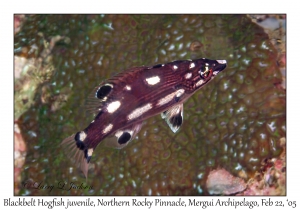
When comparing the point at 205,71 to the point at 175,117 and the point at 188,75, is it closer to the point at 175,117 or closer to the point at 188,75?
the point at 188,75

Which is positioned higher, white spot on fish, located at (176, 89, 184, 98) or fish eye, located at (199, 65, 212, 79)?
fish eye, located at (199, 65, 212, 79)

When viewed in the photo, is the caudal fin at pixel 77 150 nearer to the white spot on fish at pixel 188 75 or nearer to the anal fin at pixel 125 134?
the anal fin at pixel 125 134

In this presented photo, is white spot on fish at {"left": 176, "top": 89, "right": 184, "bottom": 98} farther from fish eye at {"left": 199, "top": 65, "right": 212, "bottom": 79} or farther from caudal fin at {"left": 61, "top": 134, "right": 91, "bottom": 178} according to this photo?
caudal fin at {"left": 61, "top": 134, "right": 91, "bottom": 178}

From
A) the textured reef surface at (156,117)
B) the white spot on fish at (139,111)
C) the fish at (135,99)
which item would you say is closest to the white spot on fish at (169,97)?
the fish at (135,99)

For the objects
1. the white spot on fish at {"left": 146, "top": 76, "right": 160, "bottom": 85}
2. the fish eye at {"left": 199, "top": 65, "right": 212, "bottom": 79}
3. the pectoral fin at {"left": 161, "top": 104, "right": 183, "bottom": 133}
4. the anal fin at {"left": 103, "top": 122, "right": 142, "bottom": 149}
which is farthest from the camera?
the pectoral fin at {"left": 161, "top": 104, "right": 183, "bottom": 133}

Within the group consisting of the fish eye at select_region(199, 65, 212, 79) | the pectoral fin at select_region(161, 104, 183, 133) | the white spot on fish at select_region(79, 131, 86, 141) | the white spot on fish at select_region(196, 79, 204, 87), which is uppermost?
the fish eye at select_region(199, 65, 212, 79)

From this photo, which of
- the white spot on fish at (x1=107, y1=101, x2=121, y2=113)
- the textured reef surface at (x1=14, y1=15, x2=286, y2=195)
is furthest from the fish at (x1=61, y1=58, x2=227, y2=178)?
the textured reef surface at (x1=14, y1=15, x2=286, y2=195)

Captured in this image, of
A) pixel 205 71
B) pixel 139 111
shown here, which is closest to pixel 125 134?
pixel 139 111
